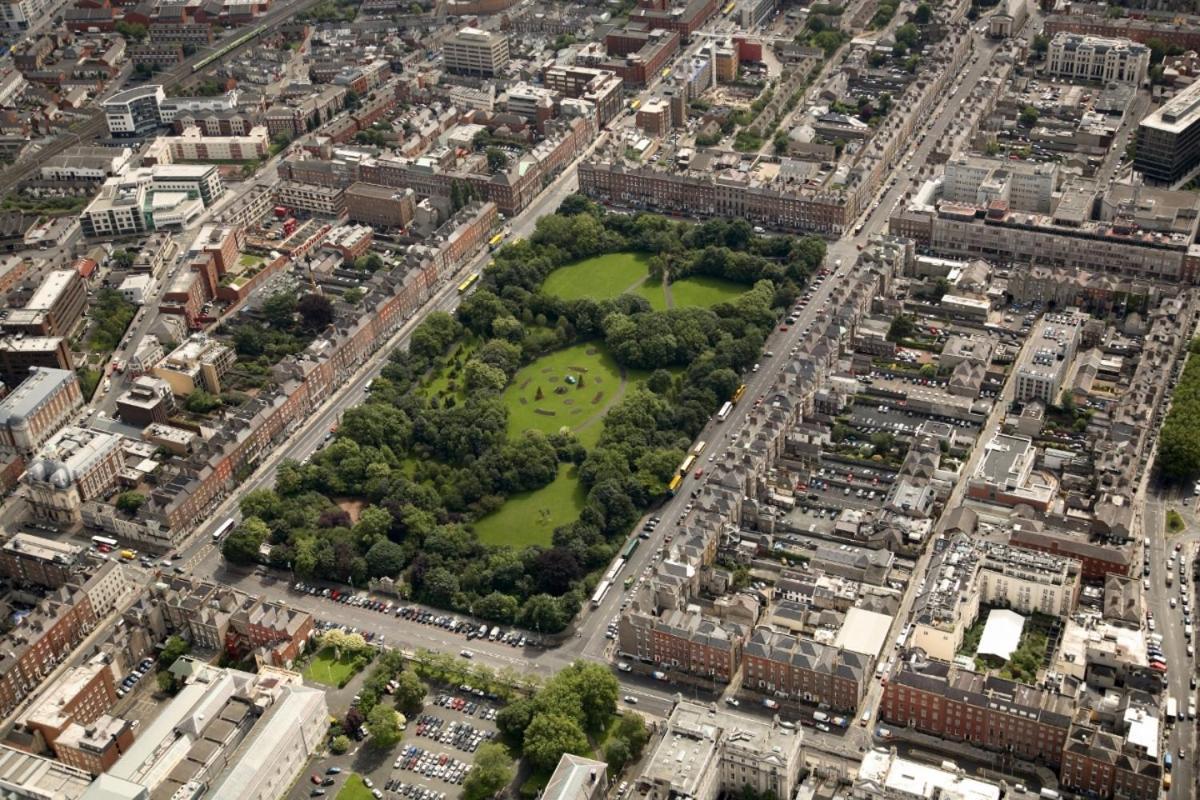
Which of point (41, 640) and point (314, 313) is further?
point (314, 313)

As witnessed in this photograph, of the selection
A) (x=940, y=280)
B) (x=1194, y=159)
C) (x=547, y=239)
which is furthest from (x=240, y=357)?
(x=1194, y=159)

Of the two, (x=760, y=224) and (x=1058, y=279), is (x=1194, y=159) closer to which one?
(x=1058, y=279)

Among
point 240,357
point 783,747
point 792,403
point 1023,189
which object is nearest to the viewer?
point 783,747

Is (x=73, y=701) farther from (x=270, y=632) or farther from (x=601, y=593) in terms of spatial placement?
(x=601, y=593)

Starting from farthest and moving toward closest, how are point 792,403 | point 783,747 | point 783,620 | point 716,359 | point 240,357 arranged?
point 240,357, point 716,359, point 792,403, point 783,620, point 783,747

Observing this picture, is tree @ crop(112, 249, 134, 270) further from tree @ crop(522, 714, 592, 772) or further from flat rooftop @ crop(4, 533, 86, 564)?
tree @ crop(522, 714, 592, 772)

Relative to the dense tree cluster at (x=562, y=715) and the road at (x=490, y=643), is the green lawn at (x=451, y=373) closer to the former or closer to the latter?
the road at (x=490, y=643)

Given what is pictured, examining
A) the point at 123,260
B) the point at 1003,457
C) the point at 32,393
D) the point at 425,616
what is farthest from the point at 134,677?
the point at 1003,457

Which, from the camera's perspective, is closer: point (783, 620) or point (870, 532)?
point (783, 620)
